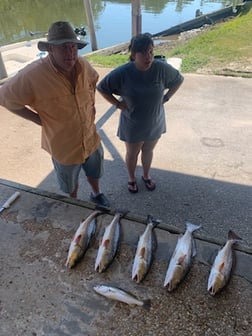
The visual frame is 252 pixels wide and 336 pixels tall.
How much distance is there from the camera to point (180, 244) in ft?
8.13

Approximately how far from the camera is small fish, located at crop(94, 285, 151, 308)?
2.17m

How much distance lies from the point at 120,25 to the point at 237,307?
18578 mm

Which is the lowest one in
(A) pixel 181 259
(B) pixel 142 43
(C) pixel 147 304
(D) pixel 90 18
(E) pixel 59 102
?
(C) pixel 147 304

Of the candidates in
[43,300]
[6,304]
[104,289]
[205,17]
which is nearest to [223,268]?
A: [104,289]

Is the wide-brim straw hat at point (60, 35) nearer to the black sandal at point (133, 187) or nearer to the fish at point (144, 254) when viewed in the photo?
the fish at point (144, 254)

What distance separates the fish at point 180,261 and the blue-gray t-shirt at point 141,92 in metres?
1.38

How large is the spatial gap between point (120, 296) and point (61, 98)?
1.63 m

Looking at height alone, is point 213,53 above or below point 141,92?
below

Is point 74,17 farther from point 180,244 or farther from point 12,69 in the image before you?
point 180,244

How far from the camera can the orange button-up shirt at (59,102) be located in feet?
8.48

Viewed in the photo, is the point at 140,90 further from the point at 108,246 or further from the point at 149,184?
the point at 108,246

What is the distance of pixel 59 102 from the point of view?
8.83ft

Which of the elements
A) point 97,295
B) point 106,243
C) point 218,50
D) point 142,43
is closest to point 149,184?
point 106,243

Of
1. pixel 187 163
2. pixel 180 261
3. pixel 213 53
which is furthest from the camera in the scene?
pixel 213 53
